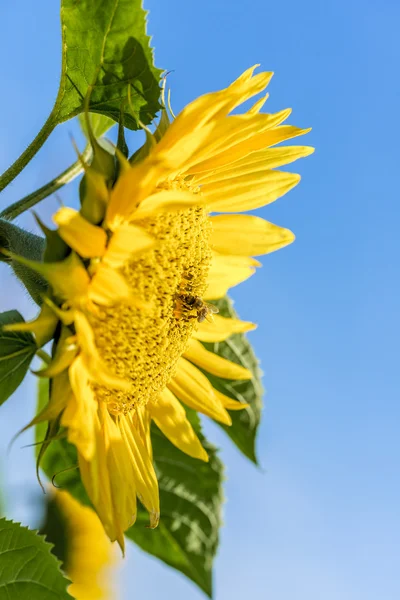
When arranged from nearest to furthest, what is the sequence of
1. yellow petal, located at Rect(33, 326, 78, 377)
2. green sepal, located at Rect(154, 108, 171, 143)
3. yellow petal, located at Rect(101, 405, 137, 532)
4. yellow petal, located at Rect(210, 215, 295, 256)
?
yellow petal, located at Rect(33, 326, 78, 377) < green sepal, located at Rect(154, 108, 171, 143) < yellow petal, located at Rect(101, 405, 137, 532) < yellow petal, located at Rect(210, 215, 295, 256)

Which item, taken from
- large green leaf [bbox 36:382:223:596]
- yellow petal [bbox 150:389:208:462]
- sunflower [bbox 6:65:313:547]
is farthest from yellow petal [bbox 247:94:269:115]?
large green leaf [bbox 36:382:223:596]

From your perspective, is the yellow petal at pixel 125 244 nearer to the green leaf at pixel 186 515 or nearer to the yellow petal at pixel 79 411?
the yellow petal at pixel 79 411

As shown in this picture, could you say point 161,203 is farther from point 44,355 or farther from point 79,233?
point 44,355

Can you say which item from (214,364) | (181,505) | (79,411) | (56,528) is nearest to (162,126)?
(79,411)

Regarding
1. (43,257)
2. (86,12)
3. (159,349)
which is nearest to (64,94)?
(86,12)

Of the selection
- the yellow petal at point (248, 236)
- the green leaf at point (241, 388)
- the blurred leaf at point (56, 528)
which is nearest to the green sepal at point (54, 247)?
the yellow petal at point (248, 236)

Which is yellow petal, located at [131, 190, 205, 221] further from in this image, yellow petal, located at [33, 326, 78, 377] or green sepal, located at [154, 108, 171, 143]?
yellow petal, located at [33, 326, 78, 377]
